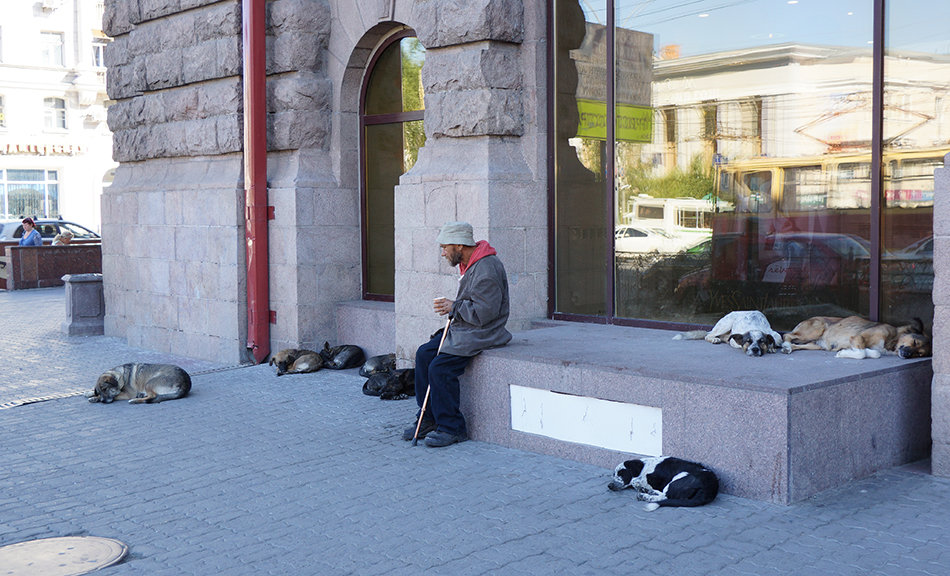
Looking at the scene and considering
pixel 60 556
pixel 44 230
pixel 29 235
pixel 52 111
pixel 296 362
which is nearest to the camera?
pixel 60 556

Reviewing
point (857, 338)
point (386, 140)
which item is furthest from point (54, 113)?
point (857, 338)

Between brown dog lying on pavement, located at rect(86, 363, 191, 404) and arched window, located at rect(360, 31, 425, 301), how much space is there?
111 inches

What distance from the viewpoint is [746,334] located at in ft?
24.3

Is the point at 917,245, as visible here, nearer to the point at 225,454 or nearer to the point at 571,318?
the point at 571,318

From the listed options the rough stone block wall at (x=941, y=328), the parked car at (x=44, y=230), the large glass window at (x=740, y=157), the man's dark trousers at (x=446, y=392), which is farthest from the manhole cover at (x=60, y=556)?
the parked car at (x=44, y=230)

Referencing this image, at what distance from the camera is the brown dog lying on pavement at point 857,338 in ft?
22.4

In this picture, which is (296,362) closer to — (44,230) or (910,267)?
(910,267)

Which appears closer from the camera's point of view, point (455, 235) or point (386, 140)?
point (455, 235)

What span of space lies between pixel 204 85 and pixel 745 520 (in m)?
8.84

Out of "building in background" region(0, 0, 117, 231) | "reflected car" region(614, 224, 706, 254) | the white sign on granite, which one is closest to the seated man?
the white sign on granite

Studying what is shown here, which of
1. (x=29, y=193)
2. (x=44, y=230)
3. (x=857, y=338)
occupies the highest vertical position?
(x=29, y=193)

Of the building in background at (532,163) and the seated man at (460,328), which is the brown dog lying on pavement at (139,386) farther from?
the seated man at (460,328)

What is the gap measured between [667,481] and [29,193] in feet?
137

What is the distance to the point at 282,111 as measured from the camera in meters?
11.3
